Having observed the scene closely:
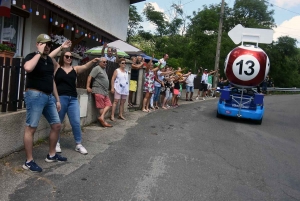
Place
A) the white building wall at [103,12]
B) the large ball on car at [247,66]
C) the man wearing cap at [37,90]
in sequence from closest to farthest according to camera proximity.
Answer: the man wearing cap at [37,90] < the large ball on car at [247,66] < the white building wall at [103,12]

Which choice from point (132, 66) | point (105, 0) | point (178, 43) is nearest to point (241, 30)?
point (132, 66)

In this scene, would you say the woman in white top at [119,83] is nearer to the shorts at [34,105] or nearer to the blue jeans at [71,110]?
the blue jeans at [71,110]

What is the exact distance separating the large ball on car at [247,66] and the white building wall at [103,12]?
21.5 ft

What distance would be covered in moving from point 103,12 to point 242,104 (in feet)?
29.7

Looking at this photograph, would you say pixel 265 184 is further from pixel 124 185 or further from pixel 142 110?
pixel 142 110

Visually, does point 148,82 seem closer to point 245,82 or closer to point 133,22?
point 245,82

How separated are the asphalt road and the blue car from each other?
95.6 inches

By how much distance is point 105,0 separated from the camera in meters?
17.0

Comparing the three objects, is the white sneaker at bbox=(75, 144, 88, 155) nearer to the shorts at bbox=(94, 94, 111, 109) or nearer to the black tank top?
the black tank top

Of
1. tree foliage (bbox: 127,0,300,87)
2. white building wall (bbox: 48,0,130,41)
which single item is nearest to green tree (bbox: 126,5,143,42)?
tree foliage (bbox: 127,0,300,87)

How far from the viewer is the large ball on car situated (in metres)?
11.0

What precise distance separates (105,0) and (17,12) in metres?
7.09

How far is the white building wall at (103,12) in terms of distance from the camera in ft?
44.4

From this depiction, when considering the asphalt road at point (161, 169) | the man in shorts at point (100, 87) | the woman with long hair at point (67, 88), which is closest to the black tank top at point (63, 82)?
the woman with long hair at point (67, 88)
